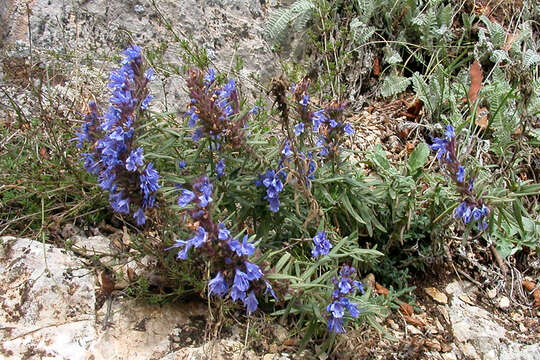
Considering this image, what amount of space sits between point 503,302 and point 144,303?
1.98 metres

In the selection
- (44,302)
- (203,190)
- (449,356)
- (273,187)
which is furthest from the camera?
(449,356)

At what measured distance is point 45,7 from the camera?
376 cm

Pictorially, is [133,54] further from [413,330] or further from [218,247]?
[413,330]

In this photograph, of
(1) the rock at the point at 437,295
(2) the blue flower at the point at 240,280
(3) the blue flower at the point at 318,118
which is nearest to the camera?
(2) the blue flower at the point at 240,280

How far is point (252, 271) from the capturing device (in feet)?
6.15

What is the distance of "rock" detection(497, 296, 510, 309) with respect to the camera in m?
2.98

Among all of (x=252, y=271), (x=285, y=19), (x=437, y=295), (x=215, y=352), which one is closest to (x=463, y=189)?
(x=437, y=295)

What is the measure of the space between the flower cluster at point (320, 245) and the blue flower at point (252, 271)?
1.50 ft

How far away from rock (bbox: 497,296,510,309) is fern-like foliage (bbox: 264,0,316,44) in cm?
246

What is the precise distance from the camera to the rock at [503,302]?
117 inches

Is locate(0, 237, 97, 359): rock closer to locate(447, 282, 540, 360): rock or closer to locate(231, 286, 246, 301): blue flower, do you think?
locate(231, 286, 246, 301): blue flower

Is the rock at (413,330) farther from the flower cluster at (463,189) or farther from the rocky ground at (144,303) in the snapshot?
the flower cluster at (463,189)

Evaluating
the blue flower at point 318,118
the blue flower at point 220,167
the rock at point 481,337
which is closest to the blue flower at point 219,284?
the blue flower at point 220,167

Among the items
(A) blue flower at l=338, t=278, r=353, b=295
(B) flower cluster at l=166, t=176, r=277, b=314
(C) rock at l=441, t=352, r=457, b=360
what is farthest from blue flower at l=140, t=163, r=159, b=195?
(C) rock at l=441, t=352, r=457, b=360
